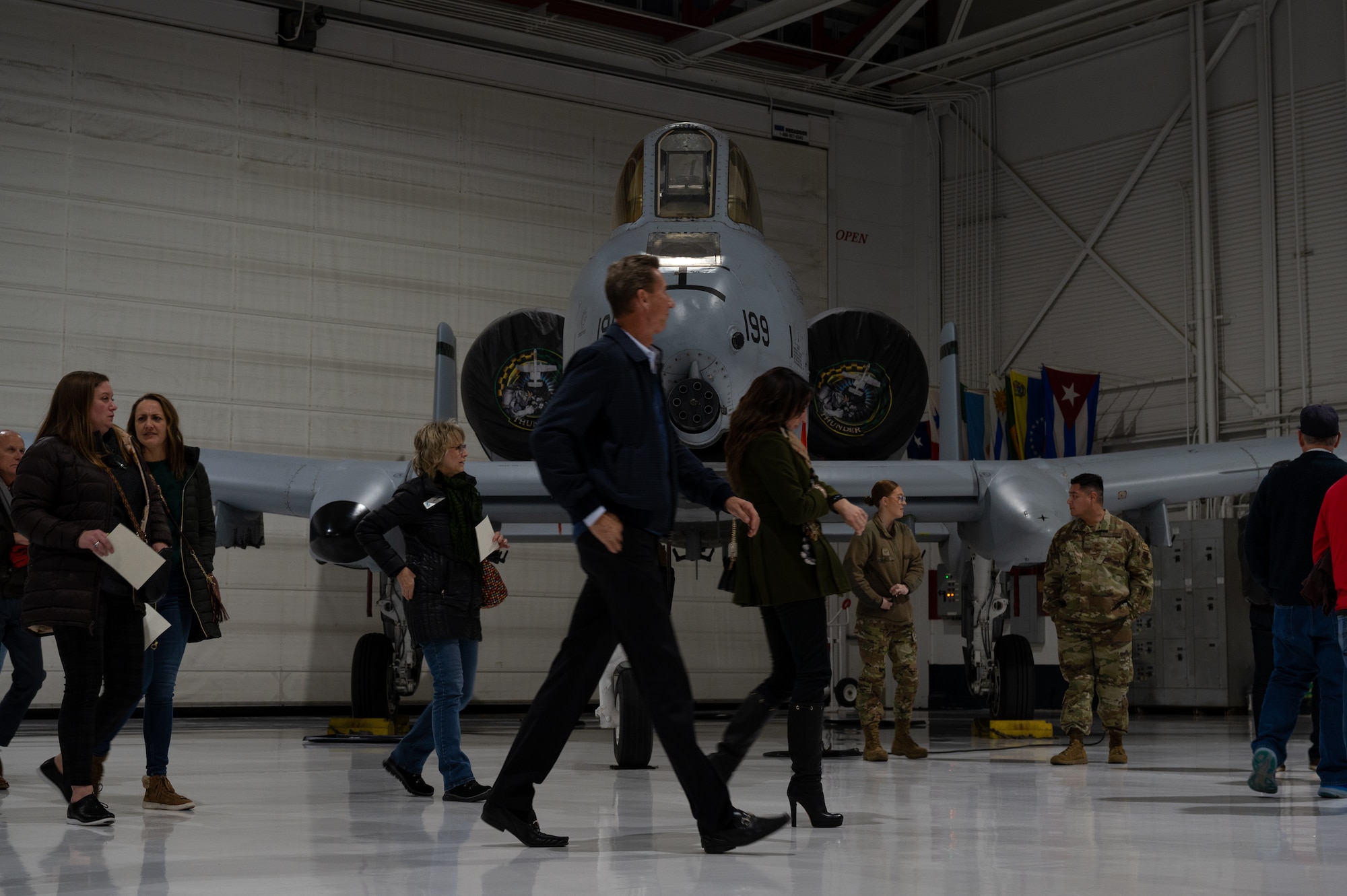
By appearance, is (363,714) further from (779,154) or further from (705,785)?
(779,154)

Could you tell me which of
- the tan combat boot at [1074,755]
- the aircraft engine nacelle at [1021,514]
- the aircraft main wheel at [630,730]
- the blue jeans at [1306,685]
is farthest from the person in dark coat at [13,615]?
the aircraft engine nacelle at [1021,514]

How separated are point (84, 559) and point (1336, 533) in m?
5.21

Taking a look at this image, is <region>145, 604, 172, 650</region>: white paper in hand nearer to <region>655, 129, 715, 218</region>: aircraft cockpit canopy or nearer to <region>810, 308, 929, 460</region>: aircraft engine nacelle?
<region>655, 129, 715, 218</region>: aircraft cockpit canopy

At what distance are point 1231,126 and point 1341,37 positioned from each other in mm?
1867

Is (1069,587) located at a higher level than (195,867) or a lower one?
higher

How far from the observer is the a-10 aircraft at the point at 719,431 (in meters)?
9.41

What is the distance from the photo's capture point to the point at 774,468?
4910 mm

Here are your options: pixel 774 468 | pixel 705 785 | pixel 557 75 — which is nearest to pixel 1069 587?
pixel 774 468

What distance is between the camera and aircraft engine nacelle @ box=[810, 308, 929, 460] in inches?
465

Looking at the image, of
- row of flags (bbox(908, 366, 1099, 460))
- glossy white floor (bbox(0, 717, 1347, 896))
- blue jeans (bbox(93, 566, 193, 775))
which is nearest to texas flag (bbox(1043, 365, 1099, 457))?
row of flags (bbox(908, 366, 1099, 460))

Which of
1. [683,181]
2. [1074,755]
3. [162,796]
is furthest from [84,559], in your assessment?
[683,181]

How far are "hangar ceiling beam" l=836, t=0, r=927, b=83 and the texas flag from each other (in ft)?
18.5

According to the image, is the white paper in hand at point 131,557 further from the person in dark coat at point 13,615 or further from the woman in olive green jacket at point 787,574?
the woman in olive green jacket at point 787,574

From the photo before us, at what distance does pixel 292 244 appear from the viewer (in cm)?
1819
